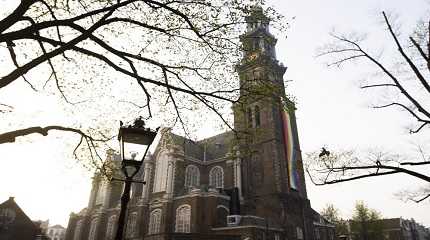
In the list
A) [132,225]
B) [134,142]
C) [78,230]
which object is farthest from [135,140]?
[78,230]

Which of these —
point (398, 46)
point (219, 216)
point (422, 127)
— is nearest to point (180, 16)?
point (398, 46)

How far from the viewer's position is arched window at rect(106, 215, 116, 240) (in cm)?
3738

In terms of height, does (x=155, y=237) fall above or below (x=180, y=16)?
below

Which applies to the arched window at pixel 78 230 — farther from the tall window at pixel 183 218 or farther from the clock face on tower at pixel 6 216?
the tall window at pixel 183 218

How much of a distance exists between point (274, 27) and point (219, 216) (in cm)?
2274

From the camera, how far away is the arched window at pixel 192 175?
3534cm

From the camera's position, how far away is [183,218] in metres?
29.4

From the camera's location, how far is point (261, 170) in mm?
31562

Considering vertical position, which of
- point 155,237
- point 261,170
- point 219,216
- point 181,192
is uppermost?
point 261,170

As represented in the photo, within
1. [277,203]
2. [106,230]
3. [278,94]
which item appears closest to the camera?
[278,94]

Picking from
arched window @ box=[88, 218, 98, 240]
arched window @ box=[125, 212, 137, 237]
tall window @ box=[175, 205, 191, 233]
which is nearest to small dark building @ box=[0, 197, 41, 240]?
arched window @ box=[88, 218, 98, 240]

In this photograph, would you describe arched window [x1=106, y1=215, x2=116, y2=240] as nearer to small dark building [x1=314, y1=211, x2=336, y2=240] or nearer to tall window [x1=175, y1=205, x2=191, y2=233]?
tall window [x1=175, y1=205, x2=191, y2=233]

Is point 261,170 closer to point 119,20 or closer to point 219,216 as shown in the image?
point 219,216

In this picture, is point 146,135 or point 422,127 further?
point 422,127
